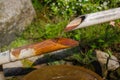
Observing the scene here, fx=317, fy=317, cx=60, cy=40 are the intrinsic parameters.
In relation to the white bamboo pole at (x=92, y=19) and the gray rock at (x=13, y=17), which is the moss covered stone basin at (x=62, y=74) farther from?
the gray rock at (x=13, y=17)

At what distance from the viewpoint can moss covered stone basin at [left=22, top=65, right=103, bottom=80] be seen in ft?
9.88

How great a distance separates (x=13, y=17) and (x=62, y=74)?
1.76 meters

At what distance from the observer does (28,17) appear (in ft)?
16.1

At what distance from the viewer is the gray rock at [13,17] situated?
4.47 meters

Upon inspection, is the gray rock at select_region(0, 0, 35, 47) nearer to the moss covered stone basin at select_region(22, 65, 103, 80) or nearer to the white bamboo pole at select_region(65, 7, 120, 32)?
the moss covered stone basin at select_region(22, 65, 103, 80)

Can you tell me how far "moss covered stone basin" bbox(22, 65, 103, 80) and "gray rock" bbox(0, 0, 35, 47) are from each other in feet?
5.16

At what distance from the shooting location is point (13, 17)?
4.55 meters

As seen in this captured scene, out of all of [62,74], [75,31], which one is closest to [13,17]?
[75,31]

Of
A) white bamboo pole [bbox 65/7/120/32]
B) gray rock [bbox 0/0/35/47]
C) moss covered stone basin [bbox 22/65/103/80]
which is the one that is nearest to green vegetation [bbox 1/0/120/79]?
gray rock [bbox 0/0/35/47]

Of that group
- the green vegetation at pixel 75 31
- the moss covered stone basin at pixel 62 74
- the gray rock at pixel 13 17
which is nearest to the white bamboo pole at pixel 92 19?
the moss covered stone basin at pixel 62 74

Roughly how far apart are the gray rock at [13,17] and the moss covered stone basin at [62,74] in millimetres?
1572

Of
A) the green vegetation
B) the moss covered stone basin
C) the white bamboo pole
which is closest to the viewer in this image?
the white bamboo pole

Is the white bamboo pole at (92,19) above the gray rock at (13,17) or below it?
above

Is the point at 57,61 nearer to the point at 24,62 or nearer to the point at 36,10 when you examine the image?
the point at 24,62
